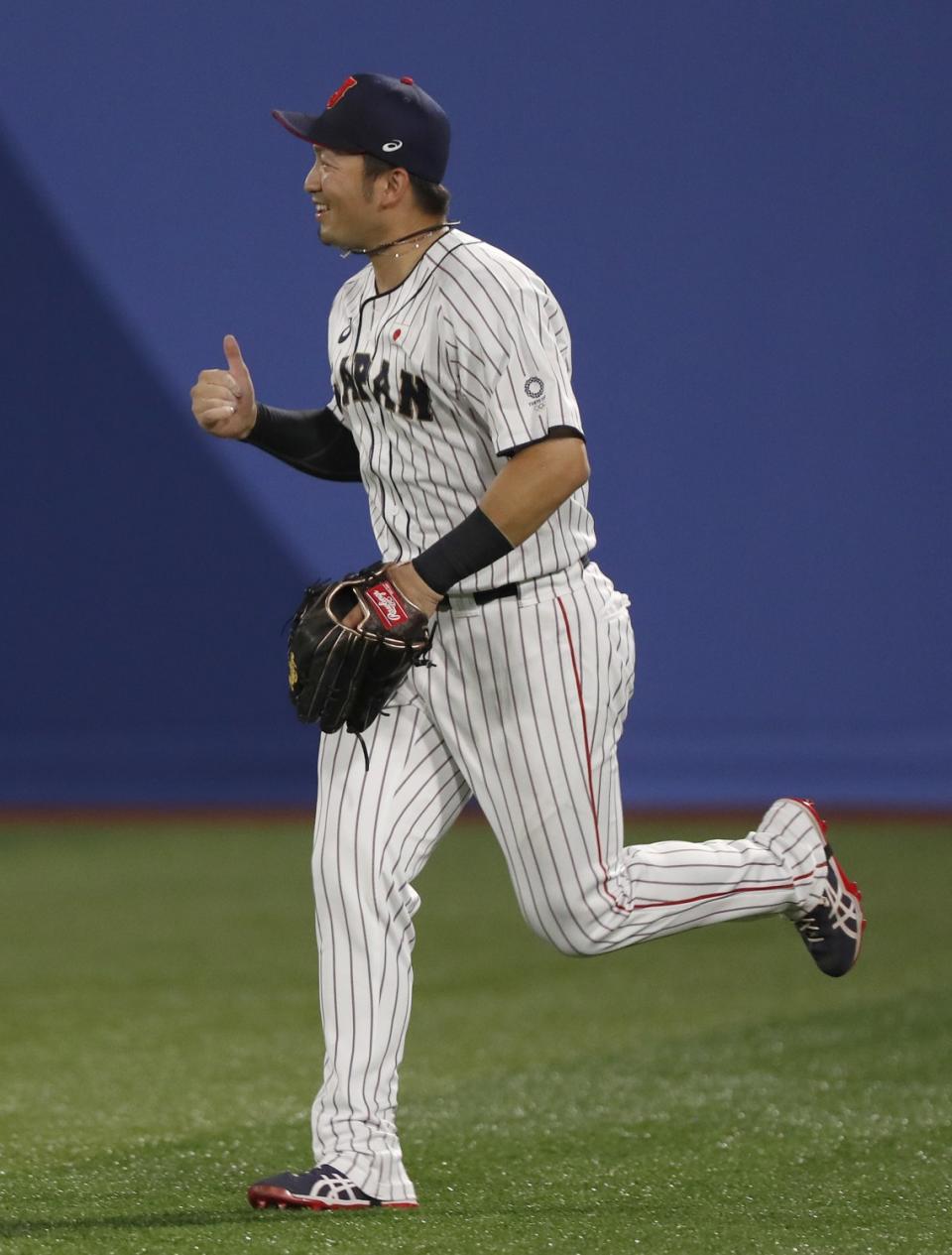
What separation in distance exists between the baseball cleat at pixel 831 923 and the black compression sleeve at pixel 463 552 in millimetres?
787

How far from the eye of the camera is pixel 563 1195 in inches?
118

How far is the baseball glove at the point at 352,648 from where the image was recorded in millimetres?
2736

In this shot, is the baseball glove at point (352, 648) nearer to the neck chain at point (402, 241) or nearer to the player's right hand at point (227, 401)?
the player's right hand at point (227, 401)

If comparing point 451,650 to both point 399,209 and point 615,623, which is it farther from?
point 399,209

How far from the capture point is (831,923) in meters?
3.17

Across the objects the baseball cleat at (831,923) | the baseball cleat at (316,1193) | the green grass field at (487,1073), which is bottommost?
the green grass field at (487,1073)

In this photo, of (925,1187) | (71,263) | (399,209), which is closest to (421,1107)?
(925,1187)

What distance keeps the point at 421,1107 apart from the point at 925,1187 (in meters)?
1.24

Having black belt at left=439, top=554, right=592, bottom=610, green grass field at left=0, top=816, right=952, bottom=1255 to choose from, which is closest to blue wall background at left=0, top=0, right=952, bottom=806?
green grass field at left=0, top=816, right=952, bottom=1255

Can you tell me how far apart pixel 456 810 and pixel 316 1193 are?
621 mm

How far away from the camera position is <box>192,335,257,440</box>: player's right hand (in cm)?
301

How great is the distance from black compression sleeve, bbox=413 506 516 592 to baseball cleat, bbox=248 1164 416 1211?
35.5 inches

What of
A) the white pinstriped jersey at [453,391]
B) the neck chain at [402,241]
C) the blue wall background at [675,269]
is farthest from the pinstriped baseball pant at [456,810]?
the blue wall background at [675,269]

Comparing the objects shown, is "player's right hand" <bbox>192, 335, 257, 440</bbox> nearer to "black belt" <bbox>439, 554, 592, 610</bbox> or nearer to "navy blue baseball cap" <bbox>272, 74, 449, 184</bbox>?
"navy blue baseball cap" <bbox>272, 74, 449, 184</bbox>
